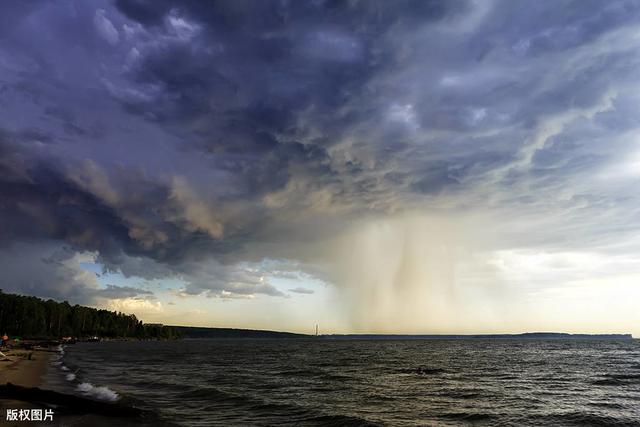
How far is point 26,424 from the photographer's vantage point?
87.5ft

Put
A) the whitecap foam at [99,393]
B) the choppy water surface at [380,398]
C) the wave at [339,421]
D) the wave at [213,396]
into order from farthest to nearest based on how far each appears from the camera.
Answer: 1. the wave at [213,396]
2. the whitecap foam at [99,393]
3. the choppy water surface at [380,398]
4. the wave at [339,421]

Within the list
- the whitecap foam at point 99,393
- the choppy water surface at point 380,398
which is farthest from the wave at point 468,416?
the whitecap foam at point 99,393

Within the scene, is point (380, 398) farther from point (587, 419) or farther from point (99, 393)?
point (99, 393)

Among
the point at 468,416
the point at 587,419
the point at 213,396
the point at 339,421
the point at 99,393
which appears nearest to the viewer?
the point at 339,421

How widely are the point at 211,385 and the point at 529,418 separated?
37.9 meters

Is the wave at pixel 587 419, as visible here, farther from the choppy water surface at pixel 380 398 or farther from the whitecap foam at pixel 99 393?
the whitecap foam at pixel 99 393

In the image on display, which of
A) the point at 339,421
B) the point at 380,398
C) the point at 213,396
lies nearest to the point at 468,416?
the point at 339,421

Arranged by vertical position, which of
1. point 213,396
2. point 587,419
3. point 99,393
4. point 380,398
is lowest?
point 587,419

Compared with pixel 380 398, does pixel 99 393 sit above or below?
above

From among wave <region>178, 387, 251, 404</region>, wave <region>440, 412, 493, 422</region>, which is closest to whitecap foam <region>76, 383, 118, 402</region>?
wave <region>178, 387, 251, 404</region>

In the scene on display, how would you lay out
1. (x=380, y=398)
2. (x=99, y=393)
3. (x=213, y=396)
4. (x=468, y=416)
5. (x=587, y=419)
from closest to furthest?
(x=468, y=416)
(x=587, y=419)
(x=99, y=393)
(x=213, y=396)
(x=380, y=398)

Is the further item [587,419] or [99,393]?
[99,393]

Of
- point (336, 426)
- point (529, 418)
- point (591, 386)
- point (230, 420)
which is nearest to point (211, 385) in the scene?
point (230, 420)

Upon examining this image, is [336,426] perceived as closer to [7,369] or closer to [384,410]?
[384,410]
